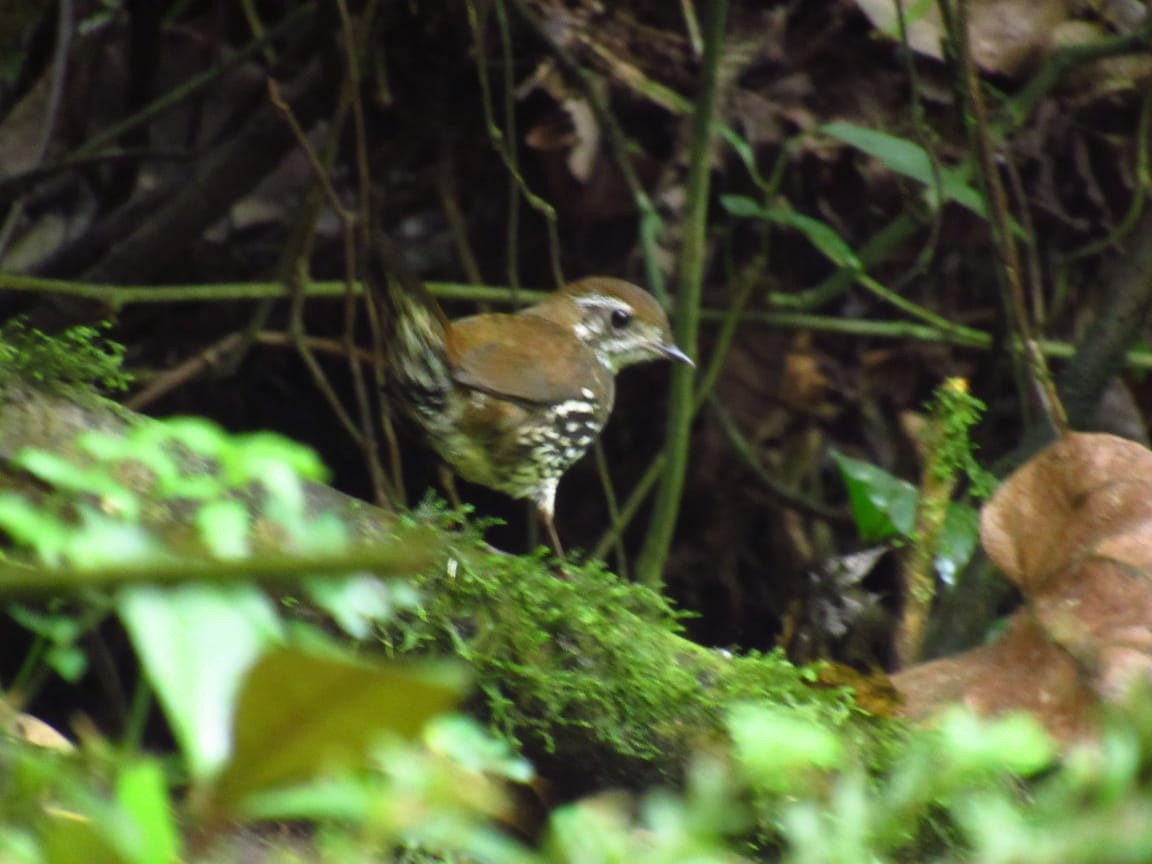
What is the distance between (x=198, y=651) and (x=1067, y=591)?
186 centimetres

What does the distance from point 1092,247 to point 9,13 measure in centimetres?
302

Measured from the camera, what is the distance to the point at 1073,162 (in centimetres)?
448

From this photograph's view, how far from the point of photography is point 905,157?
369 cm

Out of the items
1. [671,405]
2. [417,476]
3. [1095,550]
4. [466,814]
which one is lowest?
[417,476]

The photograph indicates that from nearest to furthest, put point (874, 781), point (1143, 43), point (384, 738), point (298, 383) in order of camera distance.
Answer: point (384, 738) < point (874, 781) < point (1143, 43) < point (298, 383)


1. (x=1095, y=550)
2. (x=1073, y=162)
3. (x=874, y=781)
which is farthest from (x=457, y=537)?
(x=1073, y=162)

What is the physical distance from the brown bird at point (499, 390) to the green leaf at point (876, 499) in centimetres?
53

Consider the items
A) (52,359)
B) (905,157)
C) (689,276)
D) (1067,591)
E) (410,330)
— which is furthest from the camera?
(689,276)

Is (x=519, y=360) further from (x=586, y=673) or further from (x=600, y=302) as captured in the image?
(x=586, y=673)

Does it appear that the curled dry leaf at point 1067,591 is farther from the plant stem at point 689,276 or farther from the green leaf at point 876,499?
the plant stem at point 689,276

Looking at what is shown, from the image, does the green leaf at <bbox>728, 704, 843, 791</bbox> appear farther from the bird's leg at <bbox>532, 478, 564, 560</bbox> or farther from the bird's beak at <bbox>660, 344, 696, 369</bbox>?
the bird's beak at <bbox>660, 344, 696, 369</bbox>

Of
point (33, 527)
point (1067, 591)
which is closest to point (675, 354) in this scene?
point (1067, 591)

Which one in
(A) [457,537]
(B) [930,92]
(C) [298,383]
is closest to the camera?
(A) [457,537]

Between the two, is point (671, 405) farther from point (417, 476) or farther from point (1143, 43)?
point (1143, 43)
